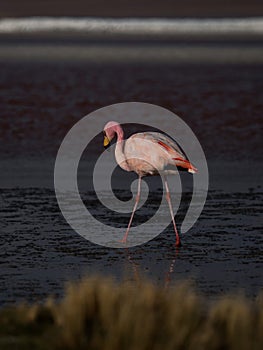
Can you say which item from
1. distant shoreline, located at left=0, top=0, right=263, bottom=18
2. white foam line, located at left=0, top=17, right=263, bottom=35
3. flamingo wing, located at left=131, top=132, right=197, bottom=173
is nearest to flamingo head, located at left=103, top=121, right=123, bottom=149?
flamingo wing, located at left=131, top=132, right=197, bottom=173

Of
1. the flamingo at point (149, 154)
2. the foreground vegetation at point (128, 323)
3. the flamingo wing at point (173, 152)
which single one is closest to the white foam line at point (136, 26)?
the flamingo at point (149, 154)

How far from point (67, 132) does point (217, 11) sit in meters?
27.9

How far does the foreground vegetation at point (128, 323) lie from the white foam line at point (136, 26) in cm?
2998

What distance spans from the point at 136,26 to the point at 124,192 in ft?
86.3

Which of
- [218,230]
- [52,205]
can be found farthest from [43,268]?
[52,205]

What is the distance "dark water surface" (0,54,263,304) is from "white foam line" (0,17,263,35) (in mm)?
8990

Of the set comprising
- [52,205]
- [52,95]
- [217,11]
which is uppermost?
[217,11]

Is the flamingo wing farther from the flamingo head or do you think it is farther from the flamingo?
the flamingo head

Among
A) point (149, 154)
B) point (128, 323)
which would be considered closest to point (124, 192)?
point (149, 154)

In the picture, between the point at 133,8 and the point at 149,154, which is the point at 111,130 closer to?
the point at 149,154

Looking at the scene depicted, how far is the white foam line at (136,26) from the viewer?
37438 millimetres

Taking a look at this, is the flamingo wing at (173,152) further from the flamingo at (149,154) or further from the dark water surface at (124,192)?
the dark water surface at (124,192)

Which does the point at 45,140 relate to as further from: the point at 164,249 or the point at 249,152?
the point at 164,249

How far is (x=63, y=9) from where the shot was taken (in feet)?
148
